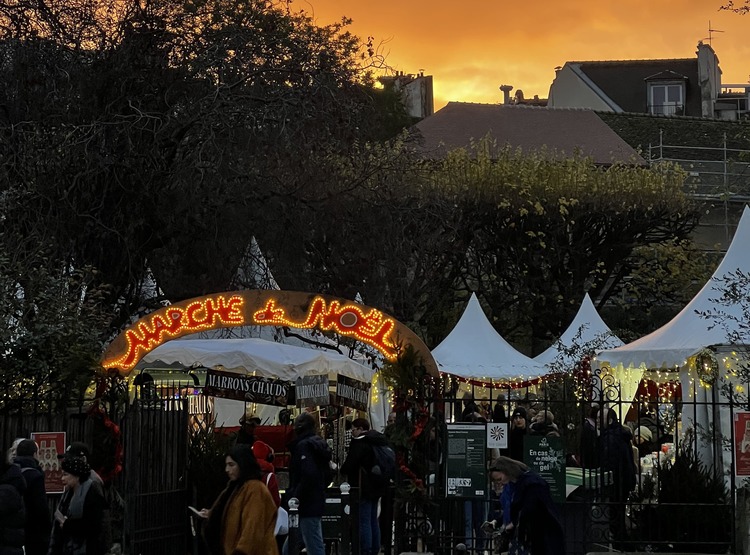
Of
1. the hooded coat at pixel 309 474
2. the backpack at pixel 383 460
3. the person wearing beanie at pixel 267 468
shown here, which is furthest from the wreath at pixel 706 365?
the person wearing beanie at pixel 267 468

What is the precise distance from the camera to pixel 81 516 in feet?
35.5

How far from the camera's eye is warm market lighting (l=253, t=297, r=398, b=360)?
53.0 feet

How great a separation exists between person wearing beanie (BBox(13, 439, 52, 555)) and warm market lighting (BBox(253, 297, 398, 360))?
4.98 m

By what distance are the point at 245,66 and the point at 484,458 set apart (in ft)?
28.0

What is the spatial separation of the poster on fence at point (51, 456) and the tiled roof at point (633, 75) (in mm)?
57479

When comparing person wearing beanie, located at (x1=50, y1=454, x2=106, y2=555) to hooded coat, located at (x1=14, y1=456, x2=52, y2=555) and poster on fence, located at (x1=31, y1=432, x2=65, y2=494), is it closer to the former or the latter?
hooded coat, located at (x1=14, y1=456, x2=52, y2=555)

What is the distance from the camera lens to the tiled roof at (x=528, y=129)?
5381cm

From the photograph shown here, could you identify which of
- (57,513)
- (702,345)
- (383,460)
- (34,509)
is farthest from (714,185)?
(57,513)

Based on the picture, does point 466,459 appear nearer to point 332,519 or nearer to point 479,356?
point 332,519

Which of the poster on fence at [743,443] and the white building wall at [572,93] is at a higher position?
the white building wall at [572,93]

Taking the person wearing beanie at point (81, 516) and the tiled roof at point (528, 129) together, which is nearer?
the person wearing beanie at point (81, 516)

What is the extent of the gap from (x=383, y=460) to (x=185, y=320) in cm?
289

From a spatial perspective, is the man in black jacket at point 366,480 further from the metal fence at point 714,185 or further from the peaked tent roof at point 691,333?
the metal fence at point 714,185

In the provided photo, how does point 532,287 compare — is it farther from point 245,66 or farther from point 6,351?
point 6,351
